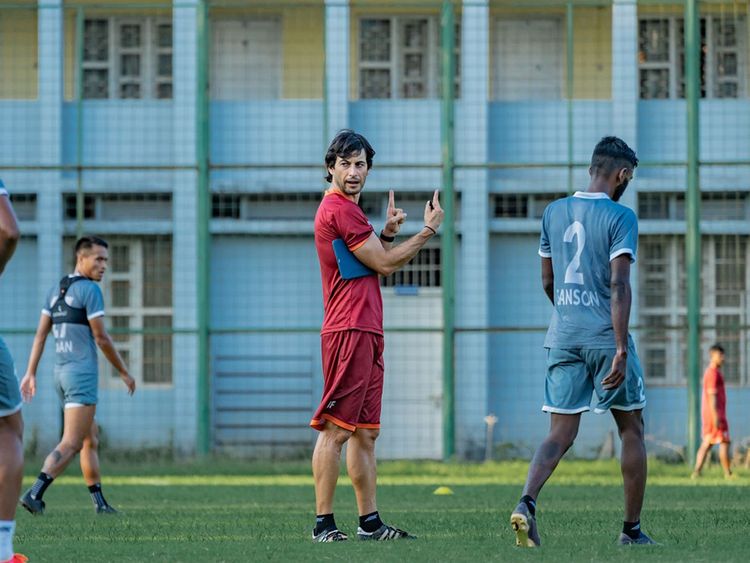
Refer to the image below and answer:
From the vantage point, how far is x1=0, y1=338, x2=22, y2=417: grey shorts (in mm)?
7008

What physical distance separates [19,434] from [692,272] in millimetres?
14698

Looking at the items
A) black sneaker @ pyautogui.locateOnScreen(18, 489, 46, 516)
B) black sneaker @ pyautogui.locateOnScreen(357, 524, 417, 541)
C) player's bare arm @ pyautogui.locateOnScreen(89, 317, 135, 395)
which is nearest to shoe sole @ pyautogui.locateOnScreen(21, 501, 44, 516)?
black sneaker @ pyautogui.locateOnScreen(18, 489, 46, 516)

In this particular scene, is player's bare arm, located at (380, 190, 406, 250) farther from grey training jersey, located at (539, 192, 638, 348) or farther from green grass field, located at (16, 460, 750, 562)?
green grass field, located at (16, 460, 750, 562)

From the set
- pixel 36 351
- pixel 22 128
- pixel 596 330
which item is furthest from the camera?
pixel 22 128

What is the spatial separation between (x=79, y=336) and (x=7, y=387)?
223 inches

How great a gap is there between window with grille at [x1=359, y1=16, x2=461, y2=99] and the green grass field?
7.22 m

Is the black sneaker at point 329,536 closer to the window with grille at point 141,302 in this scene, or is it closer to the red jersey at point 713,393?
the red jersey at point 713,393

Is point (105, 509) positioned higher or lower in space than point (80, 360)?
lower

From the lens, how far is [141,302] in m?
24.2

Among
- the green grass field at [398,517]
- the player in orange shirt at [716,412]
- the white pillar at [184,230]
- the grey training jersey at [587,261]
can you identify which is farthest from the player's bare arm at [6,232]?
the white pillar at [184,230]

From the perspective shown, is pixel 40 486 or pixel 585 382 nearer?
pixel 585 382

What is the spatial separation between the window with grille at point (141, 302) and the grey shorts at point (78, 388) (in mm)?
11215

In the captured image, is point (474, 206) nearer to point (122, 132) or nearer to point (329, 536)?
point (122, 132)

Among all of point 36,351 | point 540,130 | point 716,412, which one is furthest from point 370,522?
point 540,130
